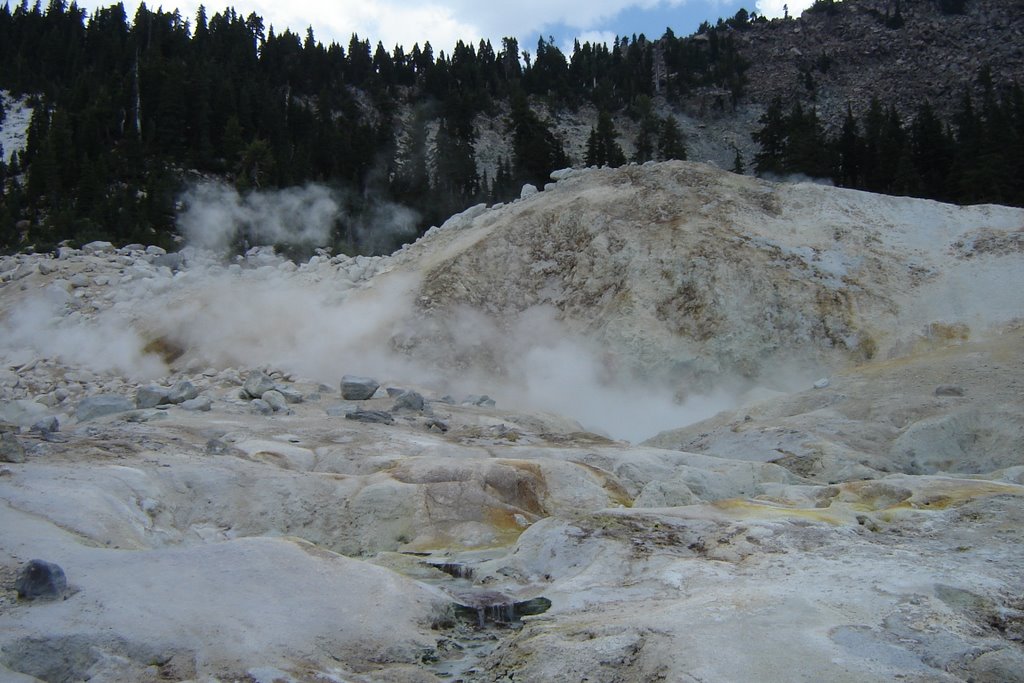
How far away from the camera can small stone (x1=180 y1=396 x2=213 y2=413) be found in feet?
46.2

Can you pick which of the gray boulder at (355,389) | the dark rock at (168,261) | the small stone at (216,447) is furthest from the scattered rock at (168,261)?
the small stone at (216,447)

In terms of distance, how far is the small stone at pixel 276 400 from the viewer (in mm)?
14617

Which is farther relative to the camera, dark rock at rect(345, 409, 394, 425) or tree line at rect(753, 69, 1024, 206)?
tree line at rect(753, 69, 1024, 206)

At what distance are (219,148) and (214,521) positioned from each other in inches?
1597

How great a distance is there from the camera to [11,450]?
28.7 feet

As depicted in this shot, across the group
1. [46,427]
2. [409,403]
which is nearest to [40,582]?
[46,427]

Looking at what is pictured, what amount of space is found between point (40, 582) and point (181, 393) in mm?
10147

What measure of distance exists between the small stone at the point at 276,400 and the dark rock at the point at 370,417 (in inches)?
48.4

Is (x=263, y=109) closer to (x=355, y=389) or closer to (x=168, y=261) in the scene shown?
(x=168, y=261)

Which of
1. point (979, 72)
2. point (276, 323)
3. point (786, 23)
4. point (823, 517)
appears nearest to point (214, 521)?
point (823, 517)

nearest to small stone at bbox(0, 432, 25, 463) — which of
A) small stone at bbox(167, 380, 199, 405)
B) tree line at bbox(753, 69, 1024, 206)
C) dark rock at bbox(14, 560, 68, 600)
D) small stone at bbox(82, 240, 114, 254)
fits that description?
dark rock at bbox(14, 560, 68, 600)

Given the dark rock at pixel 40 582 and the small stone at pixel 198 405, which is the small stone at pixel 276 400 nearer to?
the small stone at pixel 198 405

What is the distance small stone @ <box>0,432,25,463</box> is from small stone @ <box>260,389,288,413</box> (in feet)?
18.4

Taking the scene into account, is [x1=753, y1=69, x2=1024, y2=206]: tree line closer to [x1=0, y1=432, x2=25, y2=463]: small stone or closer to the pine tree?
the pine tree
